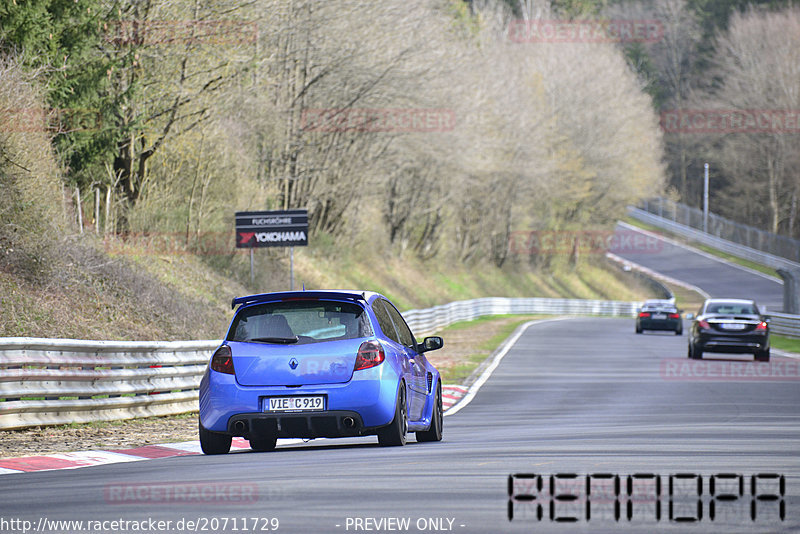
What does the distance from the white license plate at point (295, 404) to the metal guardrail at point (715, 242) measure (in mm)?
83702

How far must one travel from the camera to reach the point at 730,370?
29172 mm

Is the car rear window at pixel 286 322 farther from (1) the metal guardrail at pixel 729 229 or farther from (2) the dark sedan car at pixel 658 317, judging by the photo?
(1) the metal guardrail at pixel 729 229

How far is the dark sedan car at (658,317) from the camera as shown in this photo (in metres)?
49.0

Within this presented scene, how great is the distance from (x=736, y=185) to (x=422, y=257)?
154ft

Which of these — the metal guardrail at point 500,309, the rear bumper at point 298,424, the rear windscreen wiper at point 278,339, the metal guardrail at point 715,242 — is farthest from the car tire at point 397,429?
the metal guardrail at point 715,242

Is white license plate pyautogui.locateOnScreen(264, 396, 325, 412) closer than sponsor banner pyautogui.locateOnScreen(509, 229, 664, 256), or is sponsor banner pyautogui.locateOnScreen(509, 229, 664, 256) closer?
white license plate pyautogui.locateOnScreen(264, 396, 325, 412)

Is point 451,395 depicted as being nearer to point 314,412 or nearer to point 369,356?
point 369,356

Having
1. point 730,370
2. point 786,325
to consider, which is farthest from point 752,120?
point 730,370

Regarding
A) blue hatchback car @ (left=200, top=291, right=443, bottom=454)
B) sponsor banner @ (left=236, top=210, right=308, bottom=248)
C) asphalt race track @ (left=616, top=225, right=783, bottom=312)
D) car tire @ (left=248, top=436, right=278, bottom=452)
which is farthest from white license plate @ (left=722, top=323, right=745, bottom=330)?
asphalt race track @ (left=616, top=225, right=783, bottom=312)

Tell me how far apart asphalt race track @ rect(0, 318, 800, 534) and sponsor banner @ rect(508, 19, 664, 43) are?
260 ft

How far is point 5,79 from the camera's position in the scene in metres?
23.2

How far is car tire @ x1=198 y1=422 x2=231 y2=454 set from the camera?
40.8 feet

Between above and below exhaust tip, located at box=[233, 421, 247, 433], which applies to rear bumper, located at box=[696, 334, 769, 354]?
below

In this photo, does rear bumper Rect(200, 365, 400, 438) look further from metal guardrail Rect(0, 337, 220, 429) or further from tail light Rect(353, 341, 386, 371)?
metal guardrail Rect(0, 337, 220, 429)
